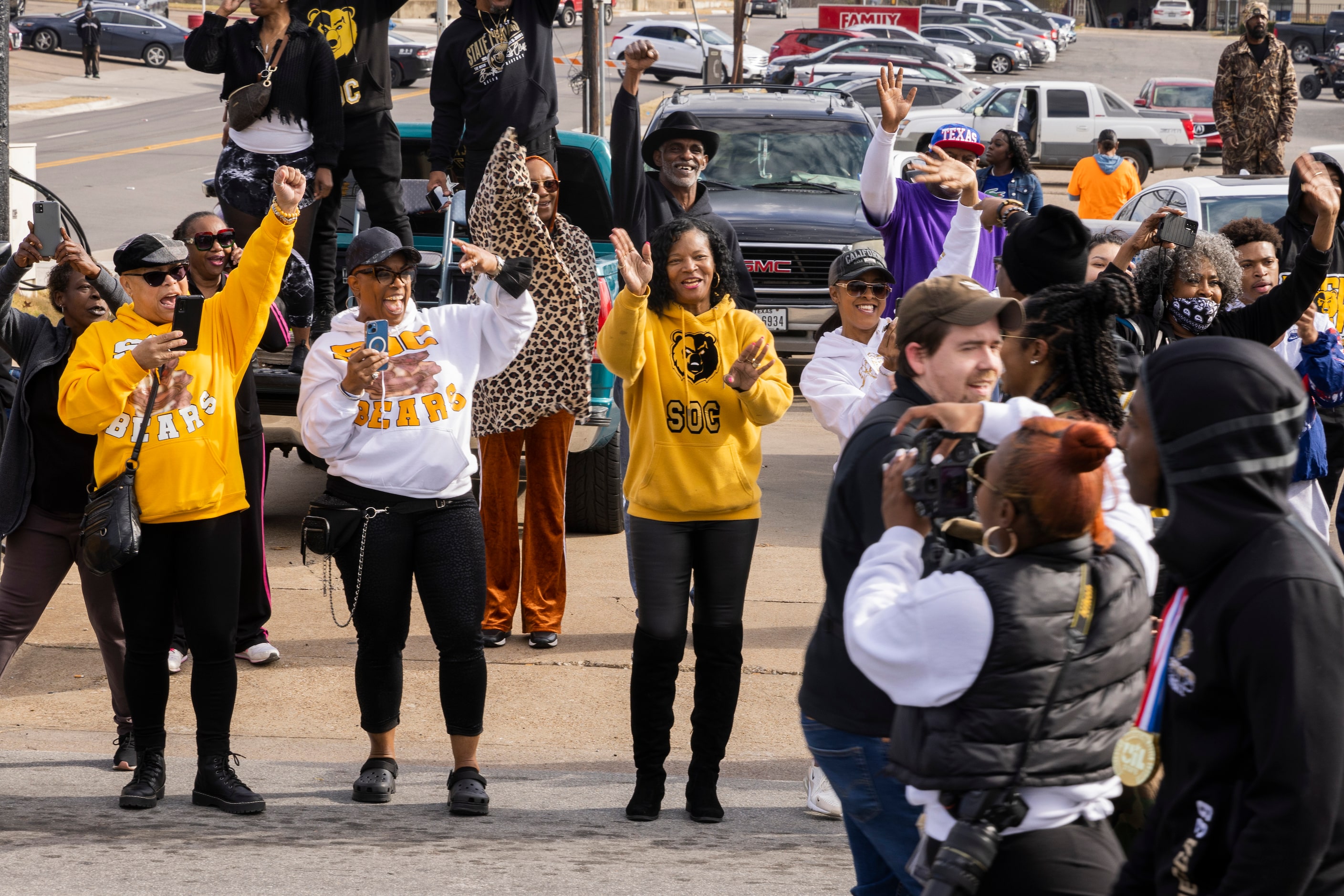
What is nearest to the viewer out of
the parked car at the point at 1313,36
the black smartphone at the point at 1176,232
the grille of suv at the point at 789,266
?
the black smartphone at the point at 1176,232

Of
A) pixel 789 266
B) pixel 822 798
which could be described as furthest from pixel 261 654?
pixel 789 266

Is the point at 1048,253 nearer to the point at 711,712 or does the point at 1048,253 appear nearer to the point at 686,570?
the point at 686,570

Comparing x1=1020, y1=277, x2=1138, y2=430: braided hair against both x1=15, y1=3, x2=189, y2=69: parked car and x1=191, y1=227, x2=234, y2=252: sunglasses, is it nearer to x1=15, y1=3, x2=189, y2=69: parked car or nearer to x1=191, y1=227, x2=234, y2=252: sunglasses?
x1=191, y1=227, x2=234, y2=252: sunglasses

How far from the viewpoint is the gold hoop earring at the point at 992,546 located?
99.0 inches

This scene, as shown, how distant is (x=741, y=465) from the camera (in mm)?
5078

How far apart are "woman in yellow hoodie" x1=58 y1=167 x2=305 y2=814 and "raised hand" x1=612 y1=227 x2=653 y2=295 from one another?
1127mm

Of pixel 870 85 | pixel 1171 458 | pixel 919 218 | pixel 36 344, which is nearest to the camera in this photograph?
pixel 1171 458

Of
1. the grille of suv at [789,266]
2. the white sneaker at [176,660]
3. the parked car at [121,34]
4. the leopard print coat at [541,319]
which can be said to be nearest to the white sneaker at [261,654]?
the white sneaker at [176,660]

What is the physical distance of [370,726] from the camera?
5.22m

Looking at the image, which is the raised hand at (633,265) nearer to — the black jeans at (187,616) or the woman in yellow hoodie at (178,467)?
the woman in yellow hoodie at (178,467)

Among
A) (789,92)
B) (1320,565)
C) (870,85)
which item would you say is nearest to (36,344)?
(1320,565)

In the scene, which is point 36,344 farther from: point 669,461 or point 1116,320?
point 1116,320

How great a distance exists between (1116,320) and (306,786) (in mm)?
3363

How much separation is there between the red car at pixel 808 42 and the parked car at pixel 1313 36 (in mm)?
17655
